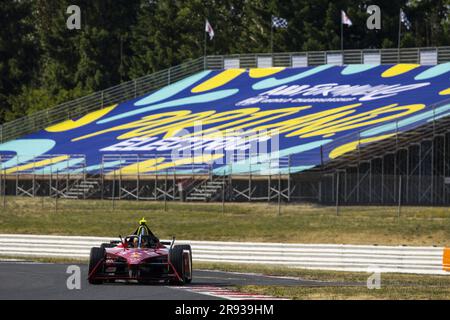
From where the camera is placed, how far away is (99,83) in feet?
272

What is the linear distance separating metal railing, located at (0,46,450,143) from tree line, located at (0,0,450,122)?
11.1 m

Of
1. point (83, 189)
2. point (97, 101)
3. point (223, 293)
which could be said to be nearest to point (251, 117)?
point (83, 189)

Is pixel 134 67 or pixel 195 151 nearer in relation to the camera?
pixel 195 151

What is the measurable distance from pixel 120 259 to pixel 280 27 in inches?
2283

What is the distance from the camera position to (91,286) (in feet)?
70.4

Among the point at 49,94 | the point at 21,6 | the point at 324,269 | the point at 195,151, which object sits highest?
the point at 21,6

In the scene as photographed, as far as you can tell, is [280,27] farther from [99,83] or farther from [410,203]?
[410,203]

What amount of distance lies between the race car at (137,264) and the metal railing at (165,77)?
37.5 metres

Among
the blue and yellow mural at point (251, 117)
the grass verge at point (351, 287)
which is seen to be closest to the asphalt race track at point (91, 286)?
the grass verge at point (351, 287)

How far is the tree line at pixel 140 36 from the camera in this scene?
76500 mm

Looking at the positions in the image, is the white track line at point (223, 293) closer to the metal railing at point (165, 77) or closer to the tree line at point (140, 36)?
the metal railing at point (165, 77)
